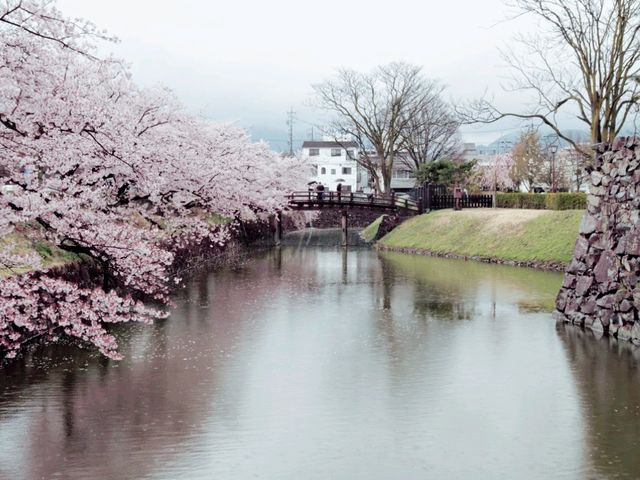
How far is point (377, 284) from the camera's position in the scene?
28.5 metres

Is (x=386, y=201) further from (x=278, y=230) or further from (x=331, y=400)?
(x=331, y=400)

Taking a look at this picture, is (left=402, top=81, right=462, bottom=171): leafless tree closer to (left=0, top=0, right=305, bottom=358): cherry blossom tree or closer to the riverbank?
the riverbank

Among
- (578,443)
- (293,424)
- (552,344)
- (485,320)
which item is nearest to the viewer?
(578,443)

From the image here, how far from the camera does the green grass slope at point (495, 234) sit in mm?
34969

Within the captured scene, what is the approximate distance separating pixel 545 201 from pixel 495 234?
5.60 meters

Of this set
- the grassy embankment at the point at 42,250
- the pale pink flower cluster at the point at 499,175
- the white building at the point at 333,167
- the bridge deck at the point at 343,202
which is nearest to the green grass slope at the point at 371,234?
the bridge deck at the point at 343,202

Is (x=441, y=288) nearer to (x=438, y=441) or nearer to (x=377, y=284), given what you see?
(x=377, y=284)

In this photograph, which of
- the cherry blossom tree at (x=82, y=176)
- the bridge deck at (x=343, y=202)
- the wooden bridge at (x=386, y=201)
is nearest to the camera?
the cherry blossom tree at (x=82, y=176)

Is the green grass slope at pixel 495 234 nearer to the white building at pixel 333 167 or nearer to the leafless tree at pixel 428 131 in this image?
the leafless tree at pixel 428 131

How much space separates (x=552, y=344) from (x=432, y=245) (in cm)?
2734

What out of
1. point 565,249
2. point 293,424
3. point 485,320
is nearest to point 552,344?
point 485,320

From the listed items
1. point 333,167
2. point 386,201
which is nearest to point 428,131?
point 386,201

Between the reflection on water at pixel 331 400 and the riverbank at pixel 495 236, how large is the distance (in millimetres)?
13412

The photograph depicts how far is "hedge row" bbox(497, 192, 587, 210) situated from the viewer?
1567 inches
